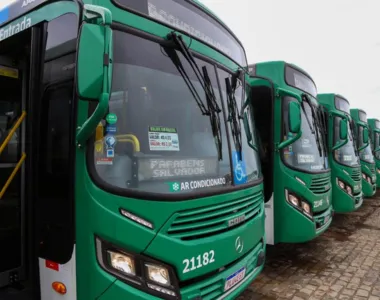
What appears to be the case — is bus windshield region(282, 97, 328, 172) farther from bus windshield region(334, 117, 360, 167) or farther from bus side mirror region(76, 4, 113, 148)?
bus side mirror region(76, 4, 113, 148)

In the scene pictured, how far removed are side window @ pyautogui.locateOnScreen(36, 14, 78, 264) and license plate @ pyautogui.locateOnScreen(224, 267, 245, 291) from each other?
1.40 m

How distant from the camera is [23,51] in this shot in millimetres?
3490

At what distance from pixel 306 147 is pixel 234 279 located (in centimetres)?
343

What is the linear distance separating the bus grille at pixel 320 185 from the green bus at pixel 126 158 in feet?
8.92

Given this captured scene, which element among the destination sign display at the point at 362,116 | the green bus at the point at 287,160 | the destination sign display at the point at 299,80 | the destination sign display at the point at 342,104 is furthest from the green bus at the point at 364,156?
the green bus at the point at 287,160

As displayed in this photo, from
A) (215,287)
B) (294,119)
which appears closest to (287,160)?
(294,119)

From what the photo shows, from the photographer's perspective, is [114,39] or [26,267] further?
[26,267]

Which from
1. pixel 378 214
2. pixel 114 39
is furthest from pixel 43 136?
pixel 378 214

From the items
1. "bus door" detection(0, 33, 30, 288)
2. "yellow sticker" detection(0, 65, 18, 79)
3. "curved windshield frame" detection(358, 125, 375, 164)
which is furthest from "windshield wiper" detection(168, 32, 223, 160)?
"curved windshield frame" detection(358, 125, 375, 164)

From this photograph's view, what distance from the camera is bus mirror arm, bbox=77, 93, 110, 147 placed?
6.65ft

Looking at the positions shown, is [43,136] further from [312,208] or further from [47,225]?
[312,208]

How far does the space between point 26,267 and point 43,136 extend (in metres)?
1.46

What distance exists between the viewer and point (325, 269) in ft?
17.9

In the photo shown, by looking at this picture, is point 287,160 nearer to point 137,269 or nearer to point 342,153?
point 342,153
